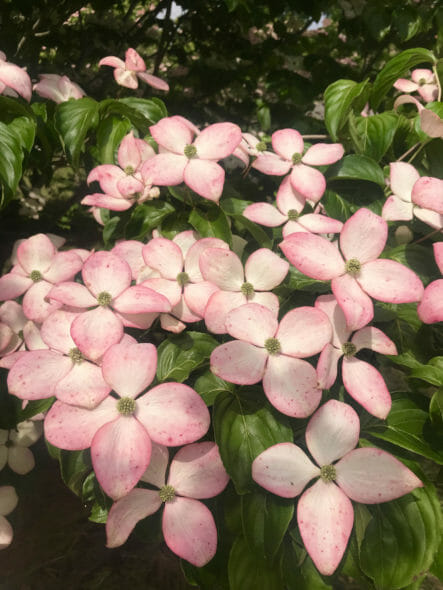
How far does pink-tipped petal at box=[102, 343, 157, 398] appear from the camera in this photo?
58 centimetres

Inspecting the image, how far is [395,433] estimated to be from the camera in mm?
609

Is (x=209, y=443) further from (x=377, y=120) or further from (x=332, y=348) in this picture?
(x=377, y=120)

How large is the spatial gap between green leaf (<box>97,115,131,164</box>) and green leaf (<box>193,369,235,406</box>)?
51cm

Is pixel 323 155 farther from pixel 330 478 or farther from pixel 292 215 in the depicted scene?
pixel 330 478

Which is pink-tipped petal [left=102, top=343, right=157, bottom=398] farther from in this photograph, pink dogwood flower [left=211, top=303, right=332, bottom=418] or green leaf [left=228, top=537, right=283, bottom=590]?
green leaf [left=228, top=537, right=283, bottom=590]

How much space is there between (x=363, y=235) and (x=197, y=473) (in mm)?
383

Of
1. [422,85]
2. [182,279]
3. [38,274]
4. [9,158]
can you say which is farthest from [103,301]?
[422,85]

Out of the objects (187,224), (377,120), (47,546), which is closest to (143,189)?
(187,224)

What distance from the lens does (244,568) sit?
63 cm

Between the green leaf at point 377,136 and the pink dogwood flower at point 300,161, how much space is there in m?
0.10

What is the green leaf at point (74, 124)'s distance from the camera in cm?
88

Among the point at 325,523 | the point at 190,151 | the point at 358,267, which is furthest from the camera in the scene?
the point at 190,151

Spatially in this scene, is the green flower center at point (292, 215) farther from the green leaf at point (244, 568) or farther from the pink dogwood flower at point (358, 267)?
the green leaf at point (244, 568)

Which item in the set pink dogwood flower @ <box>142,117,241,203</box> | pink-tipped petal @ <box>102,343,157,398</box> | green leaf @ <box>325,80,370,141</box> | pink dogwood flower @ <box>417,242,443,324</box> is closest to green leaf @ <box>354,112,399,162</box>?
green leaf @ <box>325,80,370,141</box>
